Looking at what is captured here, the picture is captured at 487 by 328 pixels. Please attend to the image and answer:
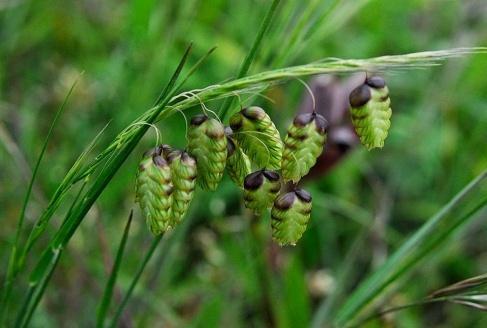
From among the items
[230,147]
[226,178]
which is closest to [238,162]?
[230,147]

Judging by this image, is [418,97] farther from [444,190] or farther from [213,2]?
[213,2]

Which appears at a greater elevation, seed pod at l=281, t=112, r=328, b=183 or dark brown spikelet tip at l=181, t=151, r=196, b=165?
seed pod at l=281, t=112, r=328, b=183

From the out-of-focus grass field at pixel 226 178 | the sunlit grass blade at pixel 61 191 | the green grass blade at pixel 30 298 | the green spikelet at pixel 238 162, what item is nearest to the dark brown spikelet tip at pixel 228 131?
the green spikelet at pixel 238 162

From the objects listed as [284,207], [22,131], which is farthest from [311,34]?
[22,131]

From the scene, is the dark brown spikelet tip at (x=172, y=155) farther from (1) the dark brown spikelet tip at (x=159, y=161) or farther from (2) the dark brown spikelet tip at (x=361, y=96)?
(2) the dark brown spikelet tip at (x=361, y=96)

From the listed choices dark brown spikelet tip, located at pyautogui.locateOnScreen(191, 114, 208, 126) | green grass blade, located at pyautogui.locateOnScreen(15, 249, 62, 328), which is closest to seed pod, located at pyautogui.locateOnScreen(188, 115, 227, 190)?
dark brown spikelet tip, located at pyautogui.locateOnScreen(191, 114, 208, 126)

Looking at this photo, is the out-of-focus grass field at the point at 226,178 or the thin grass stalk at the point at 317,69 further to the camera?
the out-of-focus grass field at the point at 226,178

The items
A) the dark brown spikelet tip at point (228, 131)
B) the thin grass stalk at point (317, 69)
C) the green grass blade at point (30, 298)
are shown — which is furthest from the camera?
the green grass blade at point (30, 298)

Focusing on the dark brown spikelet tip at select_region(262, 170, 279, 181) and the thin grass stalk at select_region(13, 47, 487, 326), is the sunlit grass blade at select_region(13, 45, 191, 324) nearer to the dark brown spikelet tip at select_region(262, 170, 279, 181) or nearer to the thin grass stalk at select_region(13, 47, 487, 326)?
the thin grass stalk at select_region(13, 47, 487, 326)
